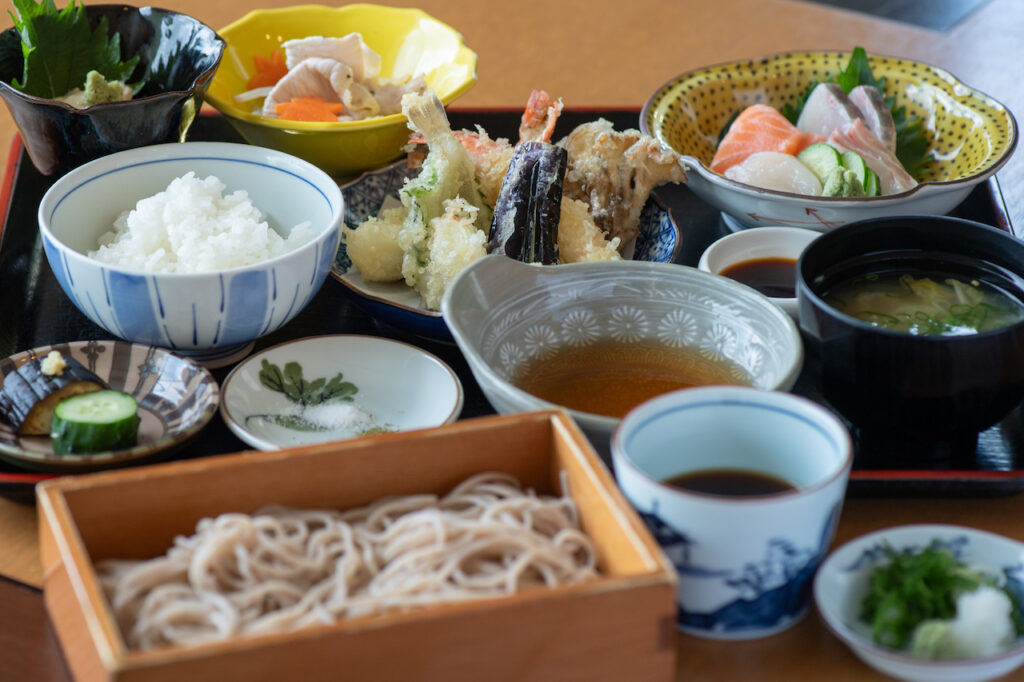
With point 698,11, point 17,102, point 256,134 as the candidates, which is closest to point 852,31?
point 698,11

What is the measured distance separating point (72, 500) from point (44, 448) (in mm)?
281

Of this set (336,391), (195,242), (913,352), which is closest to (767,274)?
(913,352)

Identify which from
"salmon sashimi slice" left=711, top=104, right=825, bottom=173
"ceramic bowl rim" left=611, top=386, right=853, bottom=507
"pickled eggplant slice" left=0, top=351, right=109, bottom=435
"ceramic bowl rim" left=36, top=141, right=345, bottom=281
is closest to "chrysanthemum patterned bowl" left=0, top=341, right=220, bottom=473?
"pickled eggplant slice" left=0, top=351, right=109, bottom=435

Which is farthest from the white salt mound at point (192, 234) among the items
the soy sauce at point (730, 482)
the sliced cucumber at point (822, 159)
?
the sliced cucumber at point (822, 159)

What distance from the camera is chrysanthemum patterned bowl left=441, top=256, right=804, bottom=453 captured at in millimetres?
1319

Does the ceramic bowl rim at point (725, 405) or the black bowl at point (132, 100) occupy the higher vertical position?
the black bowl at point (132, 100)

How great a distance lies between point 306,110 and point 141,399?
73 cm

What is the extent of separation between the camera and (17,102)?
1.58 m

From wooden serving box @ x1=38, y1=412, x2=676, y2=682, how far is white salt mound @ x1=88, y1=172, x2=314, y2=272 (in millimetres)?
452

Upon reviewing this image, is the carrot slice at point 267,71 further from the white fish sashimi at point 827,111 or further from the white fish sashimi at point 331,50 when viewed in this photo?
the white fish sashimi at point 827,111

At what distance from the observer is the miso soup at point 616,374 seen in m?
1.35

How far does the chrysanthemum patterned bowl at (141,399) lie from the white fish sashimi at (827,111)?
1242 mm

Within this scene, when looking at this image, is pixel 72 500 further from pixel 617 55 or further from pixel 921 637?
pixel 617 55

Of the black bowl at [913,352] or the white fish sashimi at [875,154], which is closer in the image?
the black bowl at [913,352]
